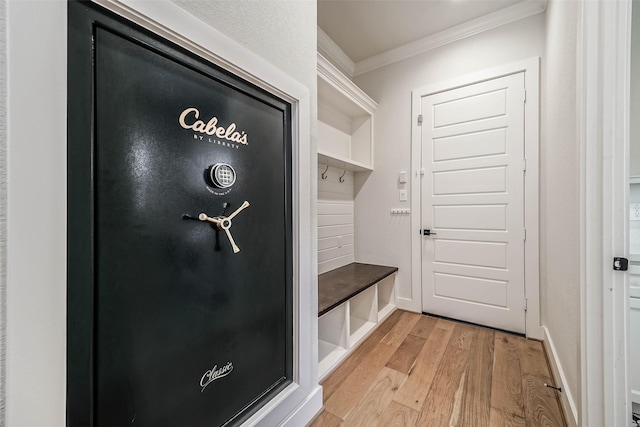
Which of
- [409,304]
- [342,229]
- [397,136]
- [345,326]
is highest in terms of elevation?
[397,136]

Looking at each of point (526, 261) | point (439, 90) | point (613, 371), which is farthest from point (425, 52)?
point (613, 371)

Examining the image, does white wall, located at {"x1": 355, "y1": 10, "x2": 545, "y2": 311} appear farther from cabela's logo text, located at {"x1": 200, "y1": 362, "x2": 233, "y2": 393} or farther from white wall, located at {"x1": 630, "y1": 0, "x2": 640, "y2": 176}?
cabela's logo text, located at {"x1": 200, "y1": 362, "x2": 233, "y2": 393}

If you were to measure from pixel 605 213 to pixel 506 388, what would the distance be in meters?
1.19

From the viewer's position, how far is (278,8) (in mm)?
1156

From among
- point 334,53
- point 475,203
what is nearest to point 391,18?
point 334,53

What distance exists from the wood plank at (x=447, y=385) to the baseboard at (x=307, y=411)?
1.76 ft

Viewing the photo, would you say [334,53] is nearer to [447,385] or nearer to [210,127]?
[210,127]

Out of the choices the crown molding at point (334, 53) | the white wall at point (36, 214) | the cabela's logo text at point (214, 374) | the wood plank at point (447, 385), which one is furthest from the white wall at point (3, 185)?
the crown molding at point (334, 53)

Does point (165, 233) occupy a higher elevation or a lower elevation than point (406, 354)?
A: higher

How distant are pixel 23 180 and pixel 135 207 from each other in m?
0.22

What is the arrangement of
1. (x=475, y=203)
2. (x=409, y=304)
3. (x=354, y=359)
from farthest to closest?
(x=409, y=304), (x=475, y=203), (x=354, y=359)

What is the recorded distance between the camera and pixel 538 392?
4.84 feet

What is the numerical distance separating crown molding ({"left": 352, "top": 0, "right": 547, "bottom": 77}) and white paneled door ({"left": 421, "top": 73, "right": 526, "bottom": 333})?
0.51m

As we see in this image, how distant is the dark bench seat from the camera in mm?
1739
